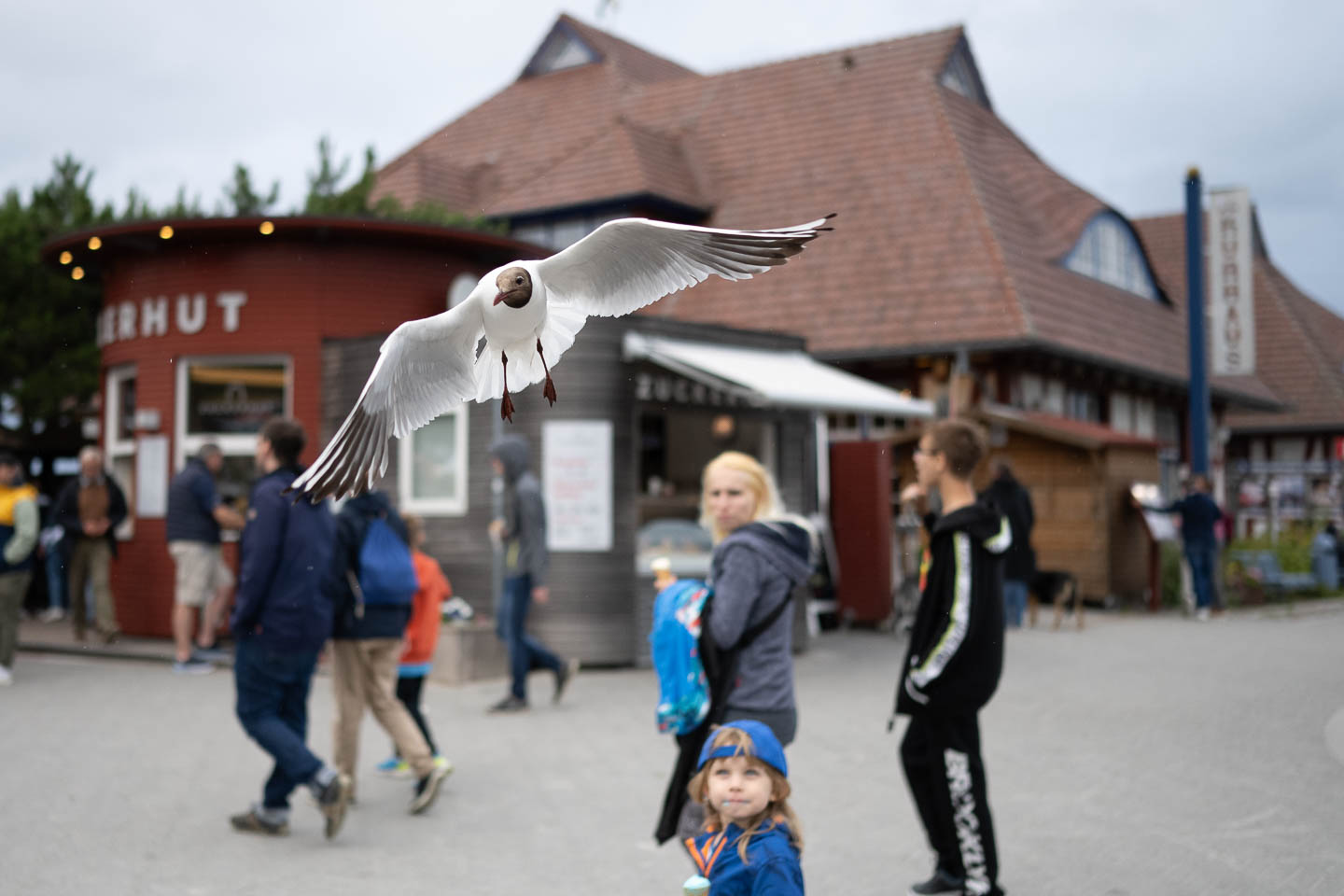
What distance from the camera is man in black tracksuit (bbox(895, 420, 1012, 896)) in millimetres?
4535

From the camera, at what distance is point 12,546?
9867 mm

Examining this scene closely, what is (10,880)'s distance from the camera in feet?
16.6

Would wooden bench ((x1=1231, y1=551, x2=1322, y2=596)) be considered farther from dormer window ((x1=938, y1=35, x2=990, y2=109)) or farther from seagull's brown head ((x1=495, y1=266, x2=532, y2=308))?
seagull's brown head ((x1=495, y1=266, x2=532, y2=308))

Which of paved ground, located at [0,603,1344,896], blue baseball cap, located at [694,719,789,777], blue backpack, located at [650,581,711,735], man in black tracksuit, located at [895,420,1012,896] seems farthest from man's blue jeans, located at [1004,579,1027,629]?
blue baseball cap, located at [694,719,789,777]

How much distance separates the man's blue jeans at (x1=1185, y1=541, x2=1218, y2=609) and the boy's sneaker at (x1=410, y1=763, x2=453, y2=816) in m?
13.8

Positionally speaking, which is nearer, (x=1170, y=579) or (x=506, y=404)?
(x=506, y=404)

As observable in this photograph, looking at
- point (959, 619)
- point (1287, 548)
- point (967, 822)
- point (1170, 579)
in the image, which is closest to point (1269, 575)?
point (1287, 548)

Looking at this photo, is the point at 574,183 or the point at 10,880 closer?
the point at 10,880

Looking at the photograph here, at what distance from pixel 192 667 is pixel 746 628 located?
8.38 meters

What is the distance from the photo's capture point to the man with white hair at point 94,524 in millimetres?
11922

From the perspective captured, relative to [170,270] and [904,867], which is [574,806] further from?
[170,270]

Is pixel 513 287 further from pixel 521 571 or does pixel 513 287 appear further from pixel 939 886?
pixel 521 571

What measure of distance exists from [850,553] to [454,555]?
5.29 meters

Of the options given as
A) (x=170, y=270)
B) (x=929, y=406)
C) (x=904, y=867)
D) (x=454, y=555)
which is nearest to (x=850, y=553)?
(x=929, y=406)
